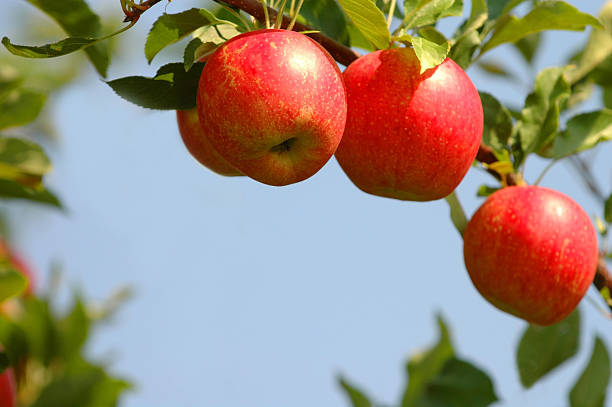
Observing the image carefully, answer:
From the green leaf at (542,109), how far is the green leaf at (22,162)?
1.03 meters

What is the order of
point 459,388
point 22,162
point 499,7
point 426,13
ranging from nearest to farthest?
point 426,13
point 499,7
point 22,162
point 459,388

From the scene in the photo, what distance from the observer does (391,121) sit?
1153 mm

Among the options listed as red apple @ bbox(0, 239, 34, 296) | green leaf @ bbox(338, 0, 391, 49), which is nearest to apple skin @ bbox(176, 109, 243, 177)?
green leaf @ bbox(338, 0, 391, 49)

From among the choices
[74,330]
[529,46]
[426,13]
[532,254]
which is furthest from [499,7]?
[74,330]

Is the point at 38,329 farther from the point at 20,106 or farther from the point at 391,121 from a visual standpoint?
the point at 391,121

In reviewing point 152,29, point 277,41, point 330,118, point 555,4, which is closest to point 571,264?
point 555,4

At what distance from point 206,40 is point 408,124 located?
0.34m

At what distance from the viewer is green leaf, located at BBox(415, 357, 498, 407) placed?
75.4 inches

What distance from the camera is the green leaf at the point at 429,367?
196 cm

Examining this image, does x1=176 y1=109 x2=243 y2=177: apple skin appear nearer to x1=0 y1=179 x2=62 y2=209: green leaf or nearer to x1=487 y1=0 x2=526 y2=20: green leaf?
x1=0 y1=179 x2=62 y2=209: green leaf

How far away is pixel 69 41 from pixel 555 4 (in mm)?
867

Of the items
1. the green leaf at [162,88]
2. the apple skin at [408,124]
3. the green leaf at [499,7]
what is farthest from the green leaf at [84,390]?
the green leaf at [499,7]

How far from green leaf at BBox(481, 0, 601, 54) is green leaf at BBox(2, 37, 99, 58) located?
0.81m

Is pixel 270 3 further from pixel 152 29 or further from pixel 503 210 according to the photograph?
pixel 503 210
